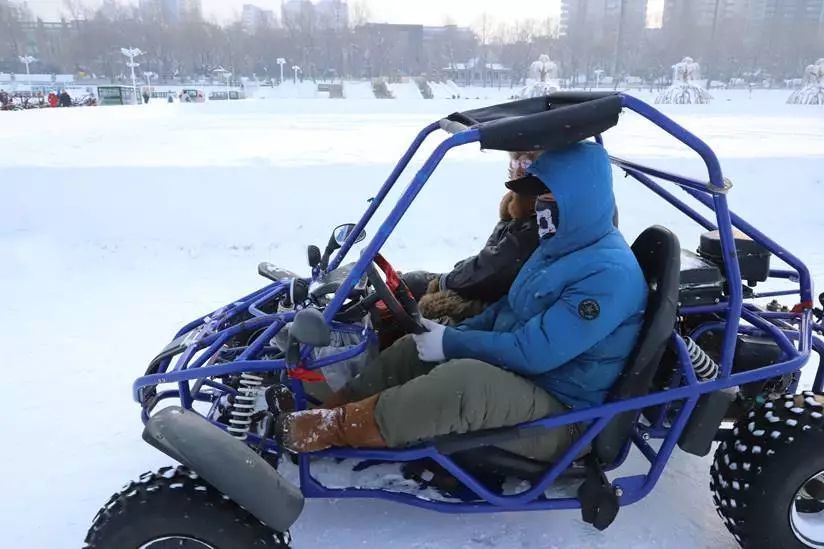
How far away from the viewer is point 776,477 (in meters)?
2.29

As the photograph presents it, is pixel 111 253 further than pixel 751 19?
No

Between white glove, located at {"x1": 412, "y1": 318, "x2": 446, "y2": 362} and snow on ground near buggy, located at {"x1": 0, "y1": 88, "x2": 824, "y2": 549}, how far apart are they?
2.46 ft

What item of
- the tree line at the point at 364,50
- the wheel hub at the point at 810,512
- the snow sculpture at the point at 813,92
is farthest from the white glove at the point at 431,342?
the tree line at the point at 364,50

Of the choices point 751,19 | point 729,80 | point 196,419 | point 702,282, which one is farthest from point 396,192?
point 751,19

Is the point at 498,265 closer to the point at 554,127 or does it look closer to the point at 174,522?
the point at 554,127

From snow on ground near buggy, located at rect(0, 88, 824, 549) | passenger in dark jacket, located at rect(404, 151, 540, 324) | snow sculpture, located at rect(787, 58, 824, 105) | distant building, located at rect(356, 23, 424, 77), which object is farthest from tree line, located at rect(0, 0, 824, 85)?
passenger in dark jacket, located at rect(404, 151, 540, 324)

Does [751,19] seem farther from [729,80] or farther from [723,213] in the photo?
[723,213]

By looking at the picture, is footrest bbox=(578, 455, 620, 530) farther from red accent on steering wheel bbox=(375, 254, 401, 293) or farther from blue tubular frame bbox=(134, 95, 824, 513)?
red accent on steering wheel bbox=(375, 254, 401, 293)

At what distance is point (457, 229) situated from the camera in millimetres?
7578

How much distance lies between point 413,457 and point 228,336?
0.88m

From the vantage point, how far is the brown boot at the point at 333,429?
2.28 metres

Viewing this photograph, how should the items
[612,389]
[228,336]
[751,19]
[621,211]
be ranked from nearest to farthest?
1. [612,389]
2. [228,336]
3. [621,211]
4. [751,19]

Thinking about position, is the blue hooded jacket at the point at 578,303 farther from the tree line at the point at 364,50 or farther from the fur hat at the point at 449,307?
the tree line at the point at 364,50

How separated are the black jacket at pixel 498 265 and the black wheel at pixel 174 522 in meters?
1.65
